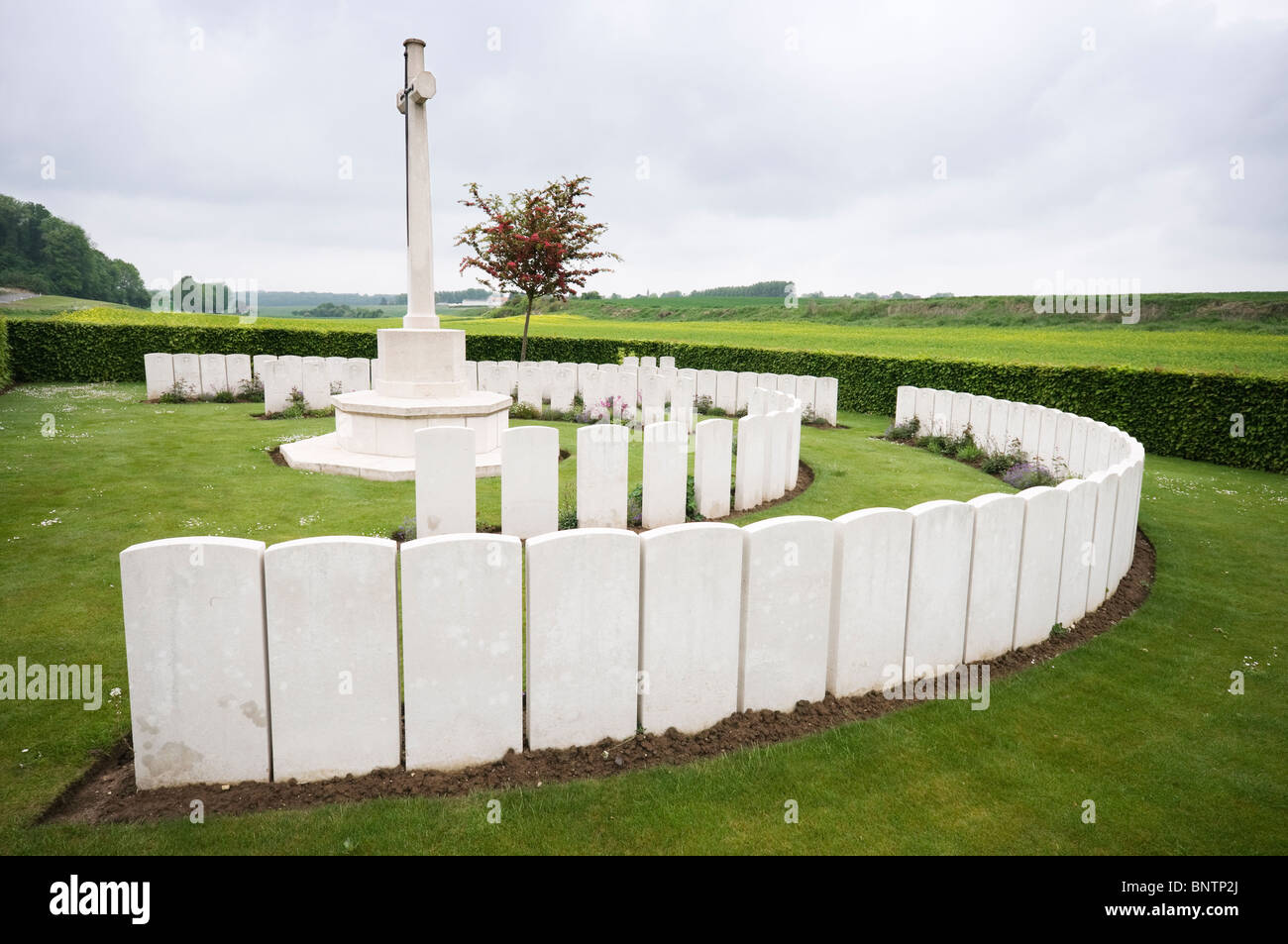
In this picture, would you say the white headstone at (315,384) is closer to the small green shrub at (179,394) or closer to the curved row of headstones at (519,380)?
the curved row of headstones at (519,380)

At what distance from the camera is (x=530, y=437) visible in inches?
281

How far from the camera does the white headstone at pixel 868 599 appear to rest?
12.9 feet

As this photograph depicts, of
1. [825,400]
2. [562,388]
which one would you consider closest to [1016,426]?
[825,400]

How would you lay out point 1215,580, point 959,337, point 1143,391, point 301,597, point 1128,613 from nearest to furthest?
point 301,597 → point 1128,613 → point 1215,580 → point 1143,391 → point 959,337

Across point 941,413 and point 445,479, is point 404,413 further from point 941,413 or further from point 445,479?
point 941,413

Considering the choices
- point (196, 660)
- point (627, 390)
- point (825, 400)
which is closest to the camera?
point (196, 660)

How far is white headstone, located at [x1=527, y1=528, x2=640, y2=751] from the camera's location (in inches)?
132

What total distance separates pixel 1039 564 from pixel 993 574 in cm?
50

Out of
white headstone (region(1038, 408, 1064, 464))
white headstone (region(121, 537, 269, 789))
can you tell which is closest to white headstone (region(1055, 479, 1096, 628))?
Result: white headstone (region(121, 537, 269, 789))

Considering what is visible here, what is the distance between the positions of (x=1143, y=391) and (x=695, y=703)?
12869 millimetres

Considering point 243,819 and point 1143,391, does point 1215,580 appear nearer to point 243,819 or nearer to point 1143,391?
point 243,819

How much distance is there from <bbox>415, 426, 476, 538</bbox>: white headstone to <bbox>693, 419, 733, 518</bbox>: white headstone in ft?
7.83

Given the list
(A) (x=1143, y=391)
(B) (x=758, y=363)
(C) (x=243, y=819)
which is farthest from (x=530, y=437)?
(B) (x=758, y=363)

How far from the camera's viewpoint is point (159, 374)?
16.1 metres
